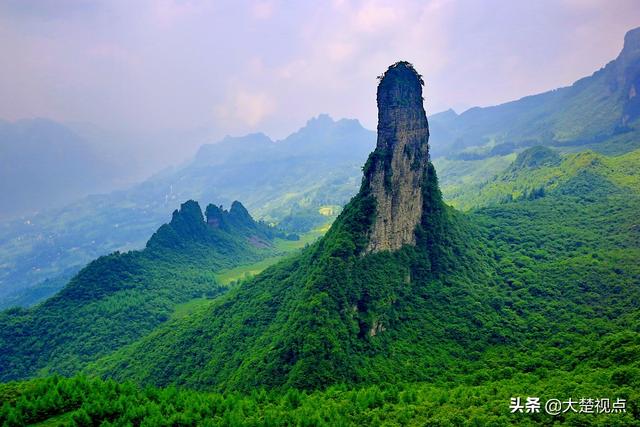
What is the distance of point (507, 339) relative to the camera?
160 feet

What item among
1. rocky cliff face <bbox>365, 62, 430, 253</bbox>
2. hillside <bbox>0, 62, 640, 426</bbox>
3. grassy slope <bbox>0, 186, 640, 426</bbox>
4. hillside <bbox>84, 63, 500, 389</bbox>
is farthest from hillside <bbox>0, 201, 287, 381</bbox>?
rocky cliff face <bbox>365, 62, 430, 253</bbox>

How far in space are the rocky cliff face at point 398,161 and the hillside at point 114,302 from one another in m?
56.0

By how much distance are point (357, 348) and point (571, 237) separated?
49.4m

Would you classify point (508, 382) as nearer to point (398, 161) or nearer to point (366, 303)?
point (366, 303)

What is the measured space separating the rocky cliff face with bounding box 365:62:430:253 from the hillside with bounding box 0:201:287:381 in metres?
56.0

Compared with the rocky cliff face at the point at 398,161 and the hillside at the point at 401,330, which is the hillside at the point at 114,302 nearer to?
the hillside at the point at 401,330

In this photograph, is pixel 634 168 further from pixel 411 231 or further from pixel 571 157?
pixel 411 231

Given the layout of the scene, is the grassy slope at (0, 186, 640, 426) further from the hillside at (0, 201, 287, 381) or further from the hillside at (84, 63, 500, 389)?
the hillside at (0, 201, 287, 381)

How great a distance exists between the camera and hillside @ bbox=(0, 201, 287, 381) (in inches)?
3000

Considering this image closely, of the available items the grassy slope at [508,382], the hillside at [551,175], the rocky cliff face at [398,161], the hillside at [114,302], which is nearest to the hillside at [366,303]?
the rocky cliff face at [398,161]

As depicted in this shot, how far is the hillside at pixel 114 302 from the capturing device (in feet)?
250

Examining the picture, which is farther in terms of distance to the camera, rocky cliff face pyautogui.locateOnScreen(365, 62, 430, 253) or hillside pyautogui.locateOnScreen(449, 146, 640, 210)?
hillside pyautogui.locateOnScreen(449, 146, 640, 210)

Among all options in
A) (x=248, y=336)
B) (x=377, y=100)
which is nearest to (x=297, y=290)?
(x=248, y=336)

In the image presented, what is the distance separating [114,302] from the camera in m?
88.8
